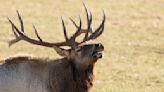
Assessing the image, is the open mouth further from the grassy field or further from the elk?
the grassy field

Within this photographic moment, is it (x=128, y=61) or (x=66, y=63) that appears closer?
(x=66, y=63)

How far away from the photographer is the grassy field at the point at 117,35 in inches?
555

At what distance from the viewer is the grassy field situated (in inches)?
555

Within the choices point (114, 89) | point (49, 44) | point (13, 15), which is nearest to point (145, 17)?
point (13, 15)

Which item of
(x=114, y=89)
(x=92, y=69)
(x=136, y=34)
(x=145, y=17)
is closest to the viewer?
(x=92, y=69)

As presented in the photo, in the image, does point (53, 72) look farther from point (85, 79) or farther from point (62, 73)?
point (85, 79)

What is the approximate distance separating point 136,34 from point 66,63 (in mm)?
11039

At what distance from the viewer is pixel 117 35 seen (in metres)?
20.8

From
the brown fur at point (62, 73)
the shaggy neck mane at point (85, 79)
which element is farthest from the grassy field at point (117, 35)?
the shaggy neck mane at point (85, 79)

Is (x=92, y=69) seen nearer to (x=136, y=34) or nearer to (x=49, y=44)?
(x=49, y=44)

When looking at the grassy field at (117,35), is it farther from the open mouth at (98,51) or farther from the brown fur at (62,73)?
the open mouth at (98,51)

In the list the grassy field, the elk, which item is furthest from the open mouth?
the grassy field

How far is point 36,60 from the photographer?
10070mm

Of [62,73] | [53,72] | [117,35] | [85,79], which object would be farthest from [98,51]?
[117,35]
